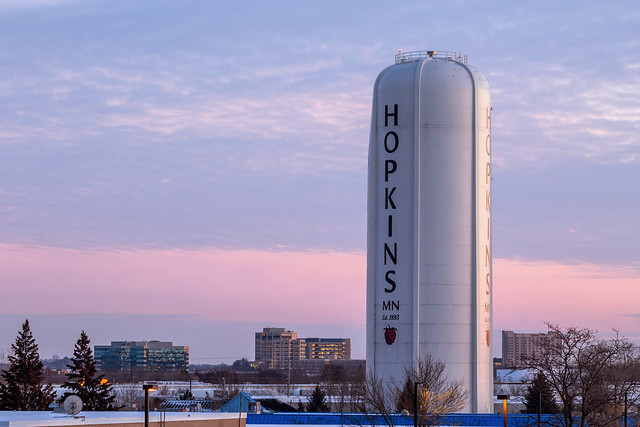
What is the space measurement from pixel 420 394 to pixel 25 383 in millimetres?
35218

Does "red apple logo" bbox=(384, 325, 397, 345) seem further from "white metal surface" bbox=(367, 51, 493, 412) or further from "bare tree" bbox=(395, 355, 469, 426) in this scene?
"bare tree" bbox=(395, 355, 469, 426)

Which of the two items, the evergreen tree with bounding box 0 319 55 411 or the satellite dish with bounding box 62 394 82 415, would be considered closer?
the satellite dish with bounding box 62 394 82 415

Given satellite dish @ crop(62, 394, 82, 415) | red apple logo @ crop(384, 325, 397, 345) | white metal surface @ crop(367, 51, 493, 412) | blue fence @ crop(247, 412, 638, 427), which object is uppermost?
white metal surface @ crop(367, 51, 493, 412)

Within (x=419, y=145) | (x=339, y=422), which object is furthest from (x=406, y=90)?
(x=339, y=422)

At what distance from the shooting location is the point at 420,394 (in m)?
61.5

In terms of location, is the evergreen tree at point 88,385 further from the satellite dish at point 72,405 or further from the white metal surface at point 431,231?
the satellite dish at point 72,405

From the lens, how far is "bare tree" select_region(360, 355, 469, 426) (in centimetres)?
6234

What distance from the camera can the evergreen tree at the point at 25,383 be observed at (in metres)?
80.2

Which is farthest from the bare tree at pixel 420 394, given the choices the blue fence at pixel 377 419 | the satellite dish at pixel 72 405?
the satellite dish at pixel 72 405

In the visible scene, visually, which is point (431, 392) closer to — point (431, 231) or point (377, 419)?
point (377, 419)

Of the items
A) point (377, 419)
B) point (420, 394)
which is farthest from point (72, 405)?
point (377, 419)

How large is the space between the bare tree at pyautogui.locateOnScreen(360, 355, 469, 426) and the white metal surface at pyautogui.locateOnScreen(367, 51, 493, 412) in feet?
2.37

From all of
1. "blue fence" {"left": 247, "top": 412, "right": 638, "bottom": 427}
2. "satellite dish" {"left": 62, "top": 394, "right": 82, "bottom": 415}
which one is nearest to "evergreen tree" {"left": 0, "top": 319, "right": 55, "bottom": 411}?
"blue fence" {"left": 247, "top": 412, "right": 638, "bottom": 427}

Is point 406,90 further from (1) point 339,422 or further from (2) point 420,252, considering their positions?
(1) point 339,422
